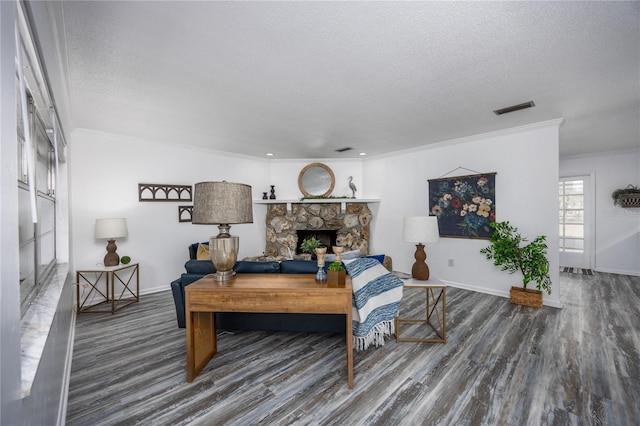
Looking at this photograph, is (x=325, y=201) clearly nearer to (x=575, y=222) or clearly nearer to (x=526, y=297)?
(x=526, y=297)

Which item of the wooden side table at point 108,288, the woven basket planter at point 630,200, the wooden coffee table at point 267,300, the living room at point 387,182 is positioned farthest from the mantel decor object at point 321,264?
the woven basket planter at point 630,200

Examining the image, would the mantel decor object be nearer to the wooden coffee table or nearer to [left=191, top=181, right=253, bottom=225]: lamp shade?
the wooden coffee table

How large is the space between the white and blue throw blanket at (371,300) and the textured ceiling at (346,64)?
1.69m

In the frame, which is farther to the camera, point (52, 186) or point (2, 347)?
point (52, 186)

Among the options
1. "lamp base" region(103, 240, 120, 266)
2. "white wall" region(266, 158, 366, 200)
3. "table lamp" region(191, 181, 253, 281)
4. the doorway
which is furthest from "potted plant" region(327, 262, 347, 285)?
the doorway

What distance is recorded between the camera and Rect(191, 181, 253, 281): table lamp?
1957 mm

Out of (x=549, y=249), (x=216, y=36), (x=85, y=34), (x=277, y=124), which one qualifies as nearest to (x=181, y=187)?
(x=277, y=124)

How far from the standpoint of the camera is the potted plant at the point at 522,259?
3.38 meters

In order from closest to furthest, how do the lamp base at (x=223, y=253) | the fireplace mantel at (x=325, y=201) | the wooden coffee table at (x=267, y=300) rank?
1. the wooden coffee table at (x=267, y=300)
2. the lamp base at (x=223, y=253)
3. the fireplace mantel at (x=325, y=201)

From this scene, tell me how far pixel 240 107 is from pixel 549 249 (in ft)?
13.8

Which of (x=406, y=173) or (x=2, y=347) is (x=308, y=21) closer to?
(x=2, y=347)

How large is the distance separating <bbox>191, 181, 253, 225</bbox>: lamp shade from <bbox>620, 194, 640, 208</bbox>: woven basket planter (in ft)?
22.6

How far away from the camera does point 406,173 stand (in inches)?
197

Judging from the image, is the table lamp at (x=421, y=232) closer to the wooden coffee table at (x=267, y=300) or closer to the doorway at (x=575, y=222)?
the wooden coffee table at (x=267, y=300)
